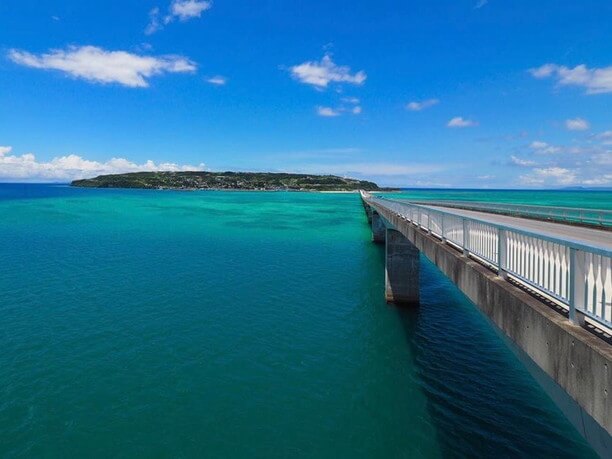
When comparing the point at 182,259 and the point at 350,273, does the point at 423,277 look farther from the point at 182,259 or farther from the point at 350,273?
the point at 182,259

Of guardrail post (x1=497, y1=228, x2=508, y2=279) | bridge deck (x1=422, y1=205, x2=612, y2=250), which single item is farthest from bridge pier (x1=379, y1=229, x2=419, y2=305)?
guardrail post (x1=497, y1=228, x2=508, y2=279)

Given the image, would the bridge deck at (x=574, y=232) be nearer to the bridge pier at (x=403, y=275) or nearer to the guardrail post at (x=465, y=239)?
the guardrail post at (x=465, y=239)

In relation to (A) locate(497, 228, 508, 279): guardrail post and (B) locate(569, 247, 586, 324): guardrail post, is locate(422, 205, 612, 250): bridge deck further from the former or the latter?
(B) locate(569, 247, 586, 324): guardrail post

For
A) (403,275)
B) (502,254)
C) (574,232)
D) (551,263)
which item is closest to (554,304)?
(551,263)

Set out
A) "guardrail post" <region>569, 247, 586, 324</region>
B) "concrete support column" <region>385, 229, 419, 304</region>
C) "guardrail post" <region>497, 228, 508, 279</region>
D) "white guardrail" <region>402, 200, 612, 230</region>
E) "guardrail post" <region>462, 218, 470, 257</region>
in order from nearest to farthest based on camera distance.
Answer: "guardrail post" <region>569, 247, 586, 324</region> → "guardrail post" <region>497, 228, 508, 279</region> → "guardrail post" <region>462, 218, 470, 257</region> → "white guardrail" <region>402, 200, 612, 230</region> → "concrete support column" <region>385, 229, 419, 304</region>

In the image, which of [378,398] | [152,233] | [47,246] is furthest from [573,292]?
[152,233]

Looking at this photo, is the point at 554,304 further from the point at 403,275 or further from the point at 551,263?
the point at 403,275

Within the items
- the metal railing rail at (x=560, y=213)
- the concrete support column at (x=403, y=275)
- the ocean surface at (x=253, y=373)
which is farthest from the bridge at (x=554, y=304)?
the metal railing rail at (x=560, y=213)
